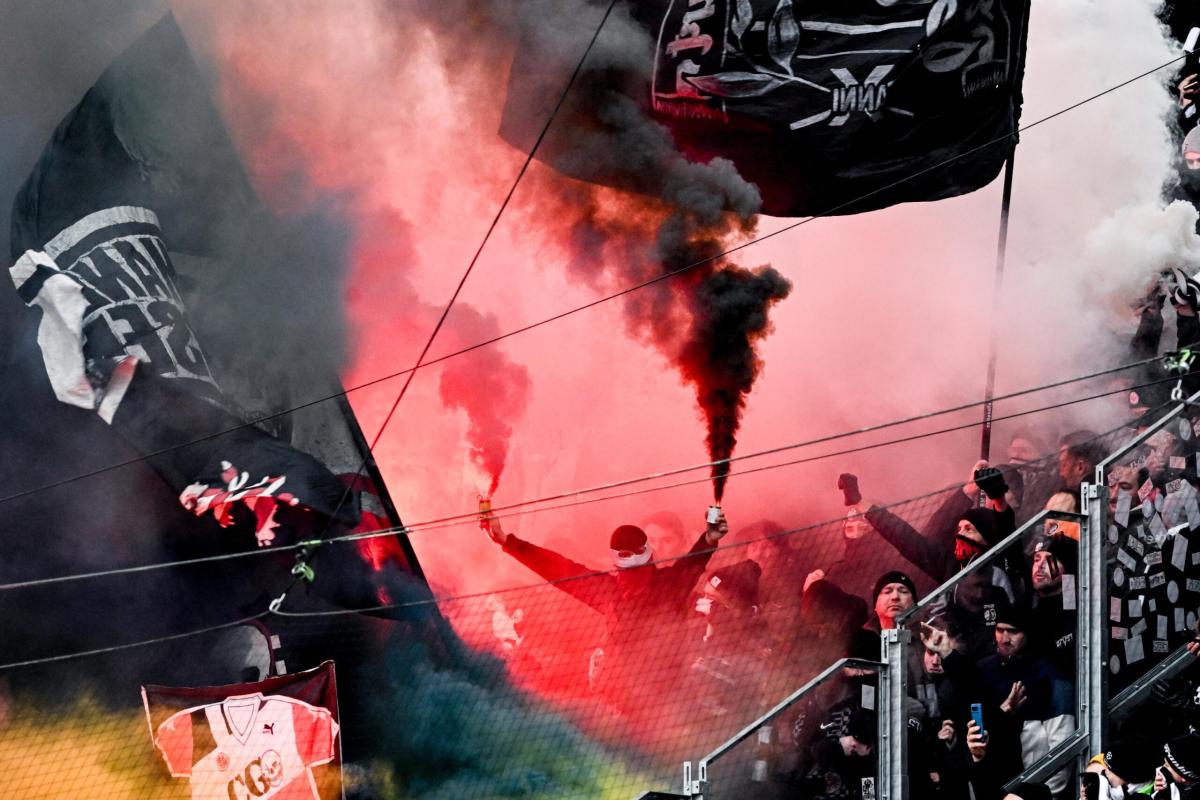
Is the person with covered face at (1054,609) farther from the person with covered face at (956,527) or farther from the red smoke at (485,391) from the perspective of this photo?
the red smoke at (485,391)

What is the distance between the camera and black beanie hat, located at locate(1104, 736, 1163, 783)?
16.6 ft

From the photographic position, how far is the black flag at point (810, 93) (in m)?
9.11

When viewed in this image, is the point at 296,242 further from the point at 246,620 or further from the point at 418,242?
the point at 246,620

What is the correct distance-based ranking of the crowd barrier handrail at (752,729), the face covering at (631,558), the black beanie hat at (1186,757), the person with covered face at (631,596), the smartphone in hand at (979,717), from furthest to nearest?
the face covering at (631,558) → the person with covered face at (631,596) → the smartphone in hand at (979,717) → the crowd barrier handrail at (752,729) → the black beanie hat at (1186,757)

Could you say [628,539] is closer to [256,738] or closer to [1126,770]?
[256,738]

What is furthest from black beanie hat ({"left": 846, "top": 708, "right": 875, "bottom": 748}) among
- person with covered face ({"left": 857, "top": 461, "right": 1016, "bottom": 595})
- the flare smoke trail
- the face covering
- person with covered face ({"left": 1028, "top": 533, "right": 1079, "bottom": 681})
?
the flare smoke trail

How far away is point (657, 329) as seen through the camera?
9.76 metres

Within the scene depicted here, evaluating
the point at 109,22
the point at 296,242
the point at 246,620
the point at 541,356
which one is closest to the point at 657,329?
the point at 541,356

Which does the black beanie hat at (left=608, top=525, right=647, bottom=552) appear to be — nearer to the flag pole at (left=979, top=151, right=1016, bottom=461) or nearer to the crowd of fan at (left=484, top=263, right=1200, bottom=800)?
the crowd of fan at (left=484, top=263, right=1200, bottom=800)

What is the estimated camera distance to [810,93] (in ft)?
30.2

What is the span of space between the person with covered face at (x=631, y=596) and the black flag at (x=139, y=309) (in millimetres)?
1480

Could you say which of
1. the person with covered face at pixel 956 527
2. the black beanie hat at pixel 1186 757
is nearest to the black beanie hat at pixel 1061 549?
the black beanie hat at pixel 1186 757

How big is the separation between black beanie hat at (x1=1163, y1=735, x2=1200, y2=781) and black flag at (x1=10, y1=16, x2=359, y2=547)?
230 inches

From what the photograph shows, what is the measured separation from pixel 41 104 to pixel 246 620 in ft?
12.6
